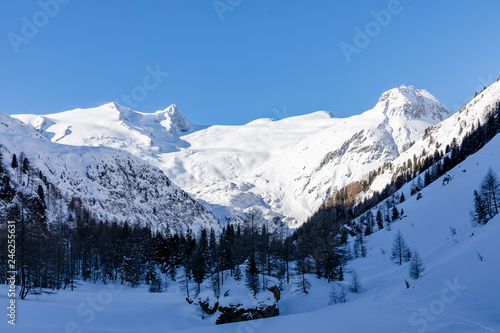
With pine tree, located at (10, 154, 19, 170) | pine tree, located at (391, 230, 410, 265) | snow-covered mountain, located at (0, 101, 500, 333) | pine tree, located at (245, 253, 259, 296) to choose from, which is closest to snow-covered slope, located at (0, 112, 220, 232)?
pine tree, located at (10, 154, 19, 170)

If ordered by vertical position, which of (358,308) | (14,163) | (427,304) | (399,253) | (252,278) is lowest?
(358,308)

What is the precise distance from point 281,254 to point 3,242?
39194mm

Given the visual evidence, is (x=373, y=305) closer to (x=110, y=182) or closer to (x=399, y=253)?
(x=399, y=253)

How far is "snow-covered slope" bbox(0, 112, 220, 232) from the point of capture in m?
116

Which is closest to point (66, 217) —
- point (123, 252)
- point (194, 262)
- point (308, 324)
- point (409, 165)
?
point (123, 252)

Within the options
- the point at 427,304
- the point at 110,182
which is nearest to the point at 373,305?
the point at 427,304

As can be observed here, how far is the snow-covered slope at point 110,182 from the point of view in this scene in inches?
4572

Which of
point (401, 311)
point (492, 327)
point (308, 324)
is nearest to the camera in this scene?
point (492, 327)

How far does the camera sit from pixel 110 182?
140m

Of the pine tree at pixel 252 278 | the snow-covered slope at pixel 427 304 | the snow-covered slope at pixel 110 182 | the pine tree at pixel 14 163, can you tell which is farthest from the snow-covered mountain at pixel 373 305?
the snow-covered slope at pixel 110 182

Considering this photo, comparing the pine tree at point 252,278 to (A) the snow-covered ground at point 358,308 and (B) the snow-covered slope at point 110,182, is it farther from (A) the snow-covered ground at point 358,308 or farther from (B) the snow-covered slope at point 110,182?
(B) the snow-covered slope at point 110,182

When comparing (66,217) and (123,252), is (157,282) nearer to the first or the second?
(123,252)

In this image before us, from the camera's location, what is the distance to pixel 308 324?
76.4 feet

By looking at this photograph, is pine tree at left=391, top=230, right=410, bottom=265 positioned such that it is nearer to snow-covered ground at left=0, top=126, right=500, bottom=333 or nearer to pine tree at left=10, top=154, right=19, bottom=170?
snow-covered ground at left=0, top=126, right=500, bottom=333
